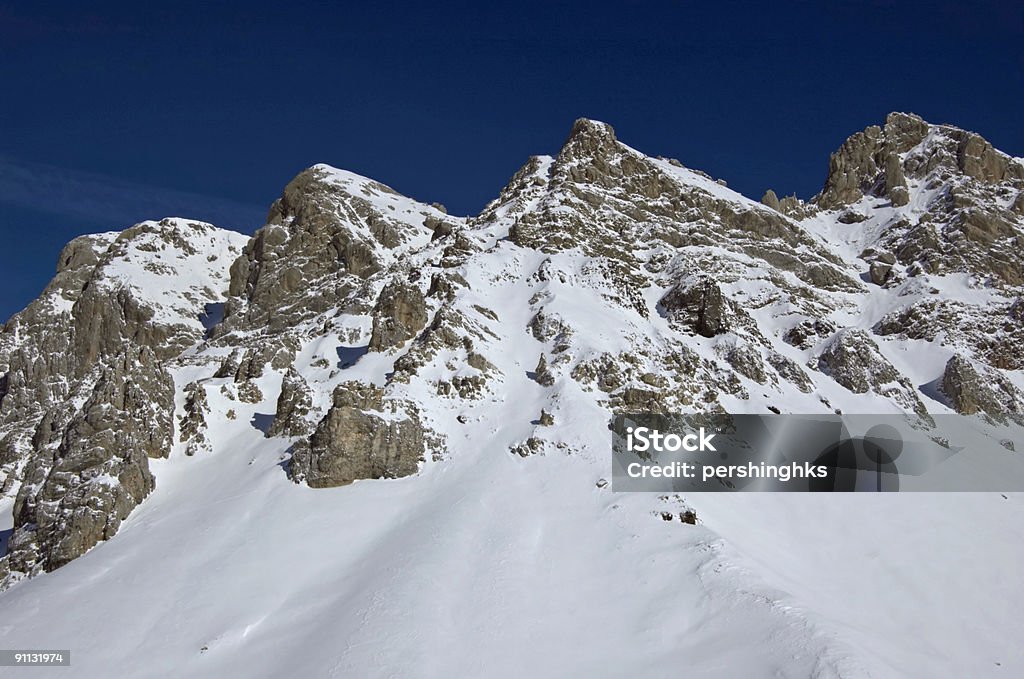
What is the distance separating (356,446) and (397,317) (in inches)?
785

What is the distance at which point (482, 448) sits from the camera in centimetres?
5016

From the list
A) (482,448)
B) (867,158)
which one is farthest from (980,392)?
(867,158)

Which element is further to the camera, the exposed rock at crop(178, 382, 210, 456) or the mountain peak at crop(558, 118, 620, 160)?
the mountain peak at crop(558, 118, 620, 160)

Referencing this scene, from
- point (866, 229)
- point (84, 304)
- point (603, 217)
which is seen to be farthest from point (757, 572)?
point (866, 229)

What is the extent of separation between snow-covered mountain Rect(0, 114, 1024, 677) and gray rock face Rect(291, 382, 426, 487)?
0.67 ft

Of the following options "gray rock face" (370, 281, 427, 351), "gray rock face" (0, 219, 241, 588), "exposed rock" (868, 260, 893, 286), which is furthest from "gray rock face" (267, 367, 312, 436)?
"exposed rock" (868, 260, 893, 286)

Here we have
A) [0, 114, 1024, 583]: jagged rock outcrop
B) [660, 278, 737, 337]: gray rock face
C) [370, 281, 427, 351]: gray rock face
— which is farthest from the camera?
[660, 278, 737, 337]: gray rock face

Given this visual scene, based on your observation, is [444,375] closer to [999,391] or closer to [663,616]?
[663,616]

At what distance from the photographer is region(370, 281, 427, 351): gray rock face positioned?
62.3m

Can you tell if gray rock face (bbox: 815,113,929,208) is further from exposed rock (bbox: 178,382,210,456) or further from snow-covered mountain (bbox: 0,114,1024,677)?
exposed rock (bbox: 178,382,210,456)

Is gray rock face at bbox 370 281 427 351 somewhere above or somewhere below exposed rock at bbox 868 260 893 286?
below

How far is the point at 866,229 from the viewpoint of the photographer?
120562mm

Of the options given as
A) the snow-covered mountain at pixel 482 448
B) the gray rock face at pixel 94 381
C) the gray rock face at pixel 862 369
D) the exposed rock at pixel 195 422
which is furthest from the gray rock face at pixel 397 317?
the gray rock face at pixel 862 369

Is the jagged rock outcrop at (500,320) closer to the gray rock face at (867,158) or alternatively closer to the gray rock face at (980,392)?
the gray rock face at (980,392)
